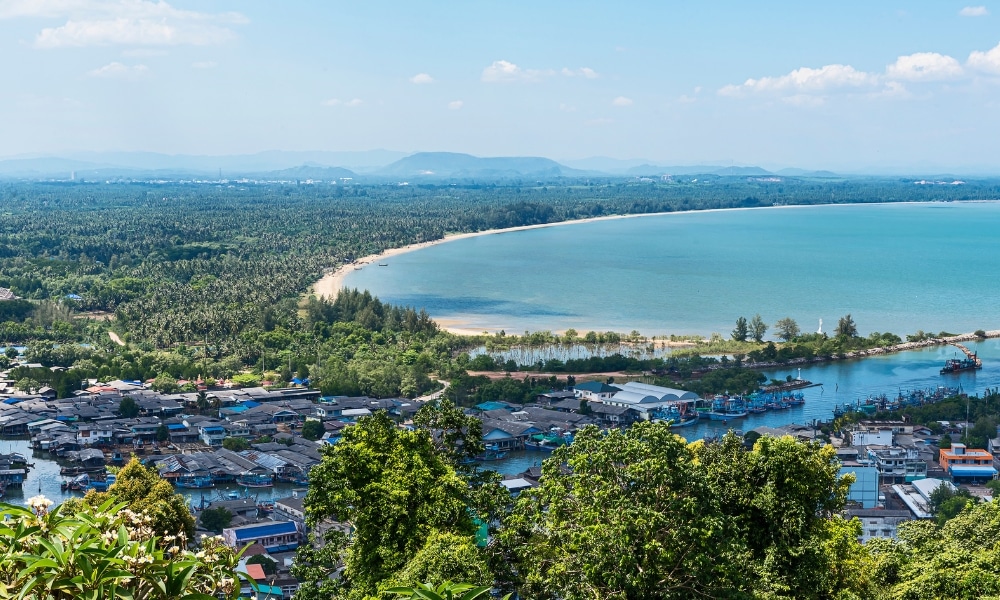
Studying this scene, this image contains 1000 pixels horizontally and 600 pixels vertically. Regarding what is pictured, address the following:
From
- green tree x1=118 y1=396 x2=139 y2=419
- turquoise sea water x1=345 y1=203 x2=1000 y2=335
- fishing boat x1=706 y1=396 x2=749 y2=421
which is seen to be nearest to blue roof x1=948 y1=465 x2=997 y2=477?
fishing boat x1=706 y1=396 x2=749 y2=421

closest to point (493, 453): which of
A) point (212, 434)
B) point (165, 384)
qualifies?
point (212, 434)

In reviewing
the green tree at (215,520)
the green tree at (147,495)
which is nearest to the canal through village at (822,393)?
the green tree at (215,520)

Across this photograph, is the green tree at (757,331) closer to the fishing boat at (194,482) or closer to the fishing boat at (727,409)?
the fishing boat at (727,409)

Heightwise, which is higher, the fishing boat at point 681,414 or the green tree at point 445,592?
the green tree at point 445,592

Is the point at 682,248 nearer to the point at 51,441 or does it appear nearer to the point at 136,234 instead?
the point at 136,234

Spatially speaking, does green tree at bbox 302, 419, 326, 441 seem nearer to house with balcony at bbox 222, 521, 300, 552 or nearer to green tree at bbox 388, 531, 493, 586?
house with balcony at bbox 222, 521, 300, 552

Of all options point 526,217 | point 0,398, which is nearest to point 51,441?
point 0,398

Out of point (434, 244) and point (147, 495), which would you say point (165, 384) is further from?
point (434, 244)
